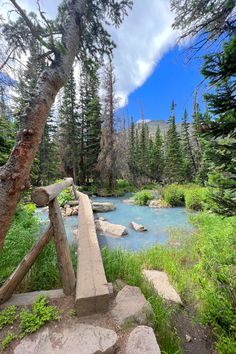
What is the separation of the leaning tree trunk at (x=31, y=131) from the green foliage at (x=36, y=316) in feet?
2.54

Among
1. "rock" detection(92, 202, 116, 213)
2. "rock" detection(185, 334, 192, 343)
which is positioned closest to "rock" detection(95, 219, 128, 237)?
"rock" detection(92, 202, 116, 213)

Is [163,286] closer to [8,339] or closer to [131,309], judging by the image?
[131,309]

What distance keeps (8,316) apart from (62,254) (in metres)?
0.69

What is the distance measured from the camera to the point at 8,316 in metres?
1.80

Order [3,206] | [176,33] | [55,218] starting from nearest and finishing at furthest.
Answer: [3,206] → [55,218] → [176,33]

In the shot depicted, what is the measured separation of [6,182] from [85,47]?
3097 mm

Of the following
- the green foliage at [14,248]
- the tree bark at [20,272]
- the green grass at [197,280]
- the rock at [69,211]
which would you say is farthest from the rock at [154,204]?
the tree bark at [20,272]

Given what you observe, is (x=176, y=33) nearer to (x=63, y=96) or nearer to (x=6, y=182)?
(x=6, y=182)

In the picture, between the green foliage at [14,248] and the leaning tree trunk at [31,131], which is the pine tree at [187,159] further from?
the leaning tree trunk at [31,131]

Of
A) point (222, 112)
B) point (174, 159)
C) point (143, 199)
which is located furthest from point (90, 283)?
point (174, 159)

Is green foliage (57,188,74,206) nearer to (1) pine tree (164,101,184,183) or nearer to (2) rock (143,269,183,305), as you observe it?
(2) rock (143,269,183,305)

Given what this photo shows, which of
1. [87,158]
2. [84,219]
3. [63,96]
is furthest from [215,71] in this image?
[63,96]

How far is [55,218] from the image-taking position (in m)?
2.31

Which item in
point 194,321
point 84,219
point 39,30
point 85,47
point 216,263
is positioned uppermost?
point 85,47
